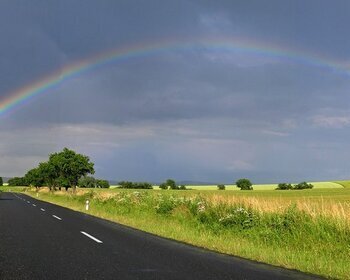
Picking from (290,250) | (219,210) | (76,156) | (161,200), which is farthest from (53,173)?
(290,250)

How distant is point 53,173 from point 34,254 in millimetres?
82672

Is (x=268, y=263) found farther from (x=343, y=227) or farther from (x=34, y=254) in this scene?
(x=34, y=254)

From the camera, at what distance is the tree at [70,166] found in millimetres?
80125

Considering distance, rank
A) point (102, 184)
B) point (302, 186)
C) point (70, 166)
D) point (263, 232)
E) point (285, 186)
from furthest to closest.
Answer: point (102, 184) < point (285, 186) < point (302, 186) < point (70, 166) < point (263, 232)

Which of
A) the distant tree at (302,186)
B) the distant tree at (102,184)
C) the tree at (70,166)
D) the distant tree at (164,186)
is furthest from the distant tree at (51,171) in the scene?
the distant tree at (102,184)

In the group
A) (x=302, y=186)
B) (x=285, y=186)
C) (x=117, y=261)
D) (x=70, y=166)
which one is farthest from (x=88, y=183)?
(x=117, y=261)

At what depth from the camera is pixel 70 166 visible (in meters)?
79.9

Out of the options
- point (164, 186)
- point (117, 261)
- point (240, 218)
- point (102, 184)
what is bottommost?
point (117, 261)

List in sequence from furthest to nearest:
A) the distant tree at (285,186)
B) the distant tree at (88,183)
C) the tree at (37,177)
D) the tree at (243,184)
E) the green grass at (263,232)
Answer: the distant tree at (88,183)
the tree at (243,184)
the distant tree at (285,186)
the tree at (37,177)
the green grass at (263,232)

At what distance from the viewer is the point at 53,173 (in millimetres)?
89812

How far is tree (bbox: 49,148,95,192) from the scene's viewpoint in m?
80.1

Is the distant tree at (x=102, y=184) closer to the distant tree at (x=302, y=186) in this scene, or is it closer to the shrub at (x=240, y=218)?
the distant tree at (x=302, y=186)

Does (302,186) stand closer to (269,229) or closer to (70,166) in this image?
(70,166)

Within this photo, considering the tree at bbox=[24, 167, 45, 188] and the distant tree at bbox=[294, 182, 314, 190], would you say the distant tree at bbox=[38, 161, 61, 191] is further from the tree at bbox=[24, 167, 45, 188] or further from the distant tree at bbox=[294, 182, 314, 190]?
the distant tree at bbox=[294, 182, 314, 190]
